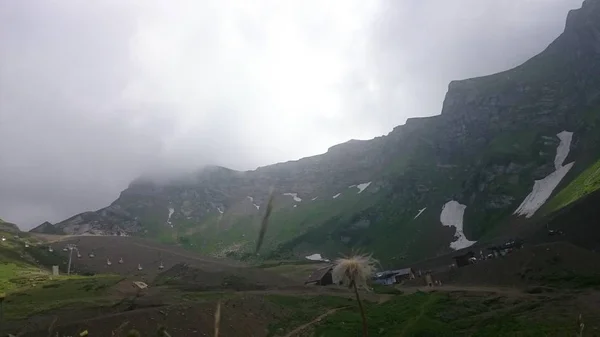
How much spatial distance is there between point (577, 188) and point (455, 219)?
57.0 metres

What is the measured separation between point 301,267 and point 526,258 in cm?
9345

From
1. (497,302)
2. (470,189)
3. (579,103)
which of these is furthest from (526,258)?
(579,103)

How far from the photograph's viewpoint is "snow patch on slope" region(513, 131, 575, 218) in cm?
15319

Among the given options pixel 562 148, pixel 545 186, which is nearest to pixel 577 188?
pixel 545 186

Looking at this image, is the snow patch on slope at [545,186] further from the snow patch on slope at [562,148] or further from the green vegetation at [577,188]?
the green vegetation at [577,188]

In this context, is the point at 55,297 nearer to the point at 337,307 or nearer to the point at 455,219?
the point at 337,307

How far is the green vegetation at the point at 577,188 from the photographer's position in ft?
400

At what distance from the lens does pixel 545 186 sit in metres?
164

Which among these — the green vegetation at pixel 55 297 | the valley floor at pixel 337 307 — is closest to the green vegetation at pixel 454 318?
the valley floor at pixel 337 307

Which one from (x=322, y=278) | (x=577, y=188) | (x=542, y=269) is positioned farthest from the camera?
(x=577, y=188)


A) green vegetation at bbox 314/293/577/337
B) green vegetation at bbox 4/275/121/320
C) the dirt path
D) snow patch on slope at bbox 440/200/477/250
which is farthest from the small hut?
snow patch on slope at bbox 440/200/477/250

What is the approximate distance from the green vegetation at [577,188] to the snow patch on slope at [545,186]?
10.9 meters

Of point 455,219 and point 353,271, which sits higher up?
point 455,219

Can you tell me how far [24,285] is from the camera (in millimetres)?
101562
